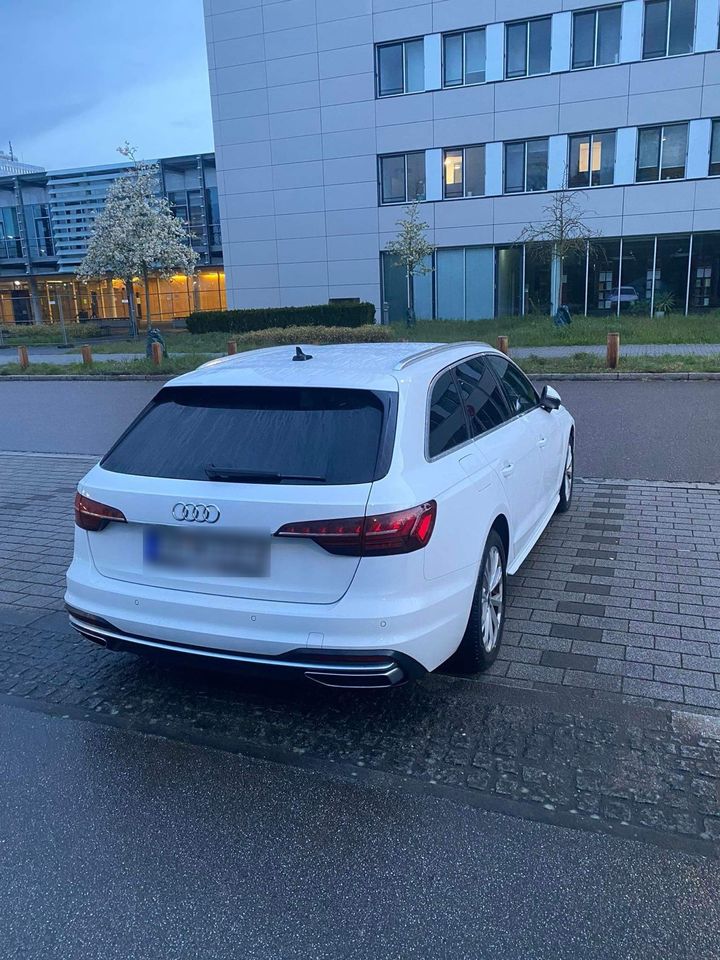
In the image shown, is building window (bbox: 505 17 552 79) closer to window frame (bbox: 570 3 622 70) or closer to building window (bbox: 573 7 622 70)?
window frame (bbox: 570 3 622 70)

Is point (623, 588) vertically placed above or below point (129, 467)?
below

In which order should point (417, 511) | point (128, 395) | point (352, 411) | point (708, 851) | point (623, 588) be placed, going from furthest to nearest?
point (128, 395) → point (623, 588) → point (352, 411) → point (417, 511) → point (708, 851)

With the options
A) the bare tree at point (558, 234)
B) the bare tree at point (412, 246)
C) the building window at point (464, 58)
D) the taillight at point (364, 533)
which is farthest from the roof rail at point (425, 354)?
the building window at point (464, 58)


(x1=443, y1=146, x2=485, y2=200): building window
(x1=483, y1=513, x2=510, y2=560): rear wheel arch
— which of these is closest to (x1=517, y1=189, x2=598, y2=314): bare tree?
(x1=443, y1=146, x2=485, y2=200): building window

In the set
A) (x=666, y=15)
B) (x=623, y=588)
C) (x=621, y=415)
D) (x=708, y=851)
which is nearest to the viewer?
(x=708, y=851)

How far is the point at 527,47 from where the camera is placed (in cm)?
2991

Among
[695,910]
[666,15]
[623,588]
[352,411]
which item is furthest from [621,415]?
[666,15]

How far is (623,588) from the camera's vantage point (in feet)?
16.9

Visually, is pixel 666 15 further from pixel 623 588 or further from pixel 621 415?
pixel 623 588

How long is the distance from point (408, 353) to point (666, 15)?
30.4 meters

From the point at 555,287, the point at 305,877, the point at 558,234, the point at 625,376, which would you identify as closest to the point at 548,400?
the point at 305,877

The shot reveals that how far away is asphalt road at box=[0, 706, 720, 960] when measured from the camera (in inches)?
96.6

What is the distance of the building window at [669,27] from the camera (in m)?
27.8

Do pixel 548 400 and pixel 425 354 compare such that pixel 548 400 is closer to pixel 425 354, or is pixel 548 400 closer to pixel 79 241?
pixel 425 354
